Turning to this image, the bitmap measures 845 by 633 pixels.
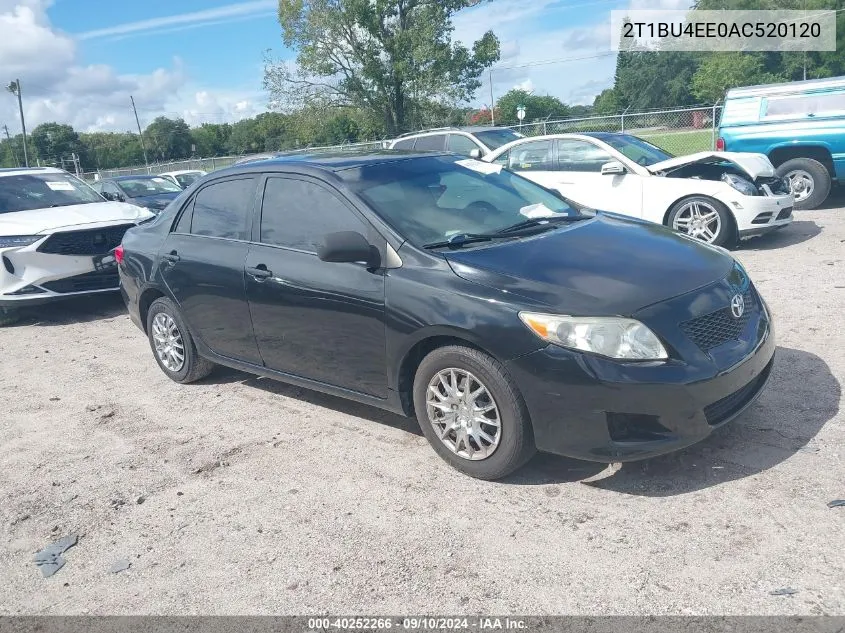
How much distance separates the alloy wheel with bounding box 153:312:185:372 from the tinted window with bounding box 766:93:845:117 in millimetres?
10124

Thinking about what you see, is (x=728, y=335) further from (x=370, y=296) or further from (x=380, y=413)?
(x=380, y=413)

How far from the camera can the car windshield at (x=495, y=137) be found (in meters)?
13.3

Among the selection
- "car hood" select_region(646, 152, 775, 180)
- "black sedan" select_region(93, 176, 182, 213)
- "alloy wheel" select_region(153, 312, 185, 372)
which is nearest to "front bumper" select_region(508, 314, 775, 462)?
"alloy wheel" select_region(153, 312, 185, 372)

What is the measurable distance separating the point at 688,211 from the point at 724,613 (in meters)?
7.03

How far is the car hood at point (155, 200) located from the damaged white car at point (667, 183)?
706cm

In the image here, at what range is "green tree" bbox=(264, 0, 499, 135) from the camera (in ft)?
110

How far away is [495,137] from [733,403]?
1071 centimetres

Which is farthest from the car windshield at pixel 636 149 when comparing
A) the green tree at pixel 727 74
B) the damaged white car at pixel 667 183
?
the green tree at pixel 727 74

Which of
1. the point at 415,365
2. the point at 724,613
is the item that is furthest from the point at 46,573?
the point at 724,613

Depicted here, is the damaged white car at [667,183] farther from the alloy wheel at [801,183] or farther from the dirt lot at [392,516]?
the dirt lot at [392,516]

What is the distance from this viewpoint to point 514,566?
3088 millimetres

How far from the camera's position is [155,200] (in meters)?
14.3

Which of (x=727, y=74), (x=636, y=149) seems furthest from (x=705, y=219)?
(x=727, y=74)

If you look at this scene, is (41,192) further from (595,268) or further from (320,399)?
(595,268)
